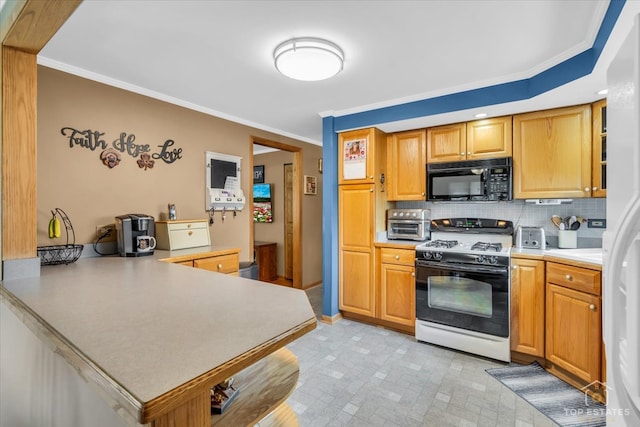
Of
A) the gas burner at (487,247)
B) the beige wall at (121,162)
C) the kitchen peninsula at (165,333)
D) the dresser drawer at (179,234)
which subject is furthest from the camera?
the gas burner at (487,247)

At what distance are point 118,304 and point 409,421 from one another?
5.63 ft

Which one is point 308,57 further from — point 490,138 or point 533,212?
point 533,212

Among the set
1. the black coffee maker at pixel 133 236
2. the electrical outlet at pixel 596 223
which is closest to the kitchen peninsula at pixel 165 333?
the black coffee maker at pixel 133 236

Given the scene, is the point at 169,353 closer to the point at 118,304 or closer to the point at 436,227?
the point at 118,304

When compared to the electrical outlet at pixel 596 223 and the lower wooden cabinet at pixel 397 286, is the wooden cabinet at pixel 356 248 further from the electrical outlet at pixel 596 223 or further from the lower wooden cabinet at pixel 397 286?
the electrical outlet at pixel 596 223

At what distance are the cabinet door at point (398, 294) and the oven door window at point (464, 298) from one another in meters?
0.12

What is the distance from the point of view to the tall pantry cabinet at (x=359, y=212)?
3166mm

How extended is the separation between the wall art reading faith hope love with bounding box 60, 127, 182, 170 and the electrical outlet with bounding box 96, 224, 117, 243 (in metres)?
0.48

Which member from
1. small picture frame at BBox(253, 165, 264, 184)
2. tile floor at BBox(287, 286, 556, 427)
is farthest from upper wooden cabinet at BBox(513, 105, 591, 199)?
small picture frame at BBox(253, 165, 264, 184)

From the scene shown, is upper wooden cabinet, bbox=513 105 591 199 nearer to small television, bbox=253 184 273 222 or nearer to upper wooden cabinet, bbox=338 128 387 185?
upper wooden cabinet, bbox=338 128 387 185

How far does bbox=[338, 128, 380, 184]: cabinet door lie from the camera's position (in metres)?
3.15

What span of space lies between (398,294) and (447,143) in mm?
1591

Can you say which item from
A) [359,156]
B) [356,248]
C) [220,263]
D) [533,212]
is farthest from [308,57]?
[533,212]

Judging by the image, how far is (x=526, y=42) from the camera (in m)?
1.88
